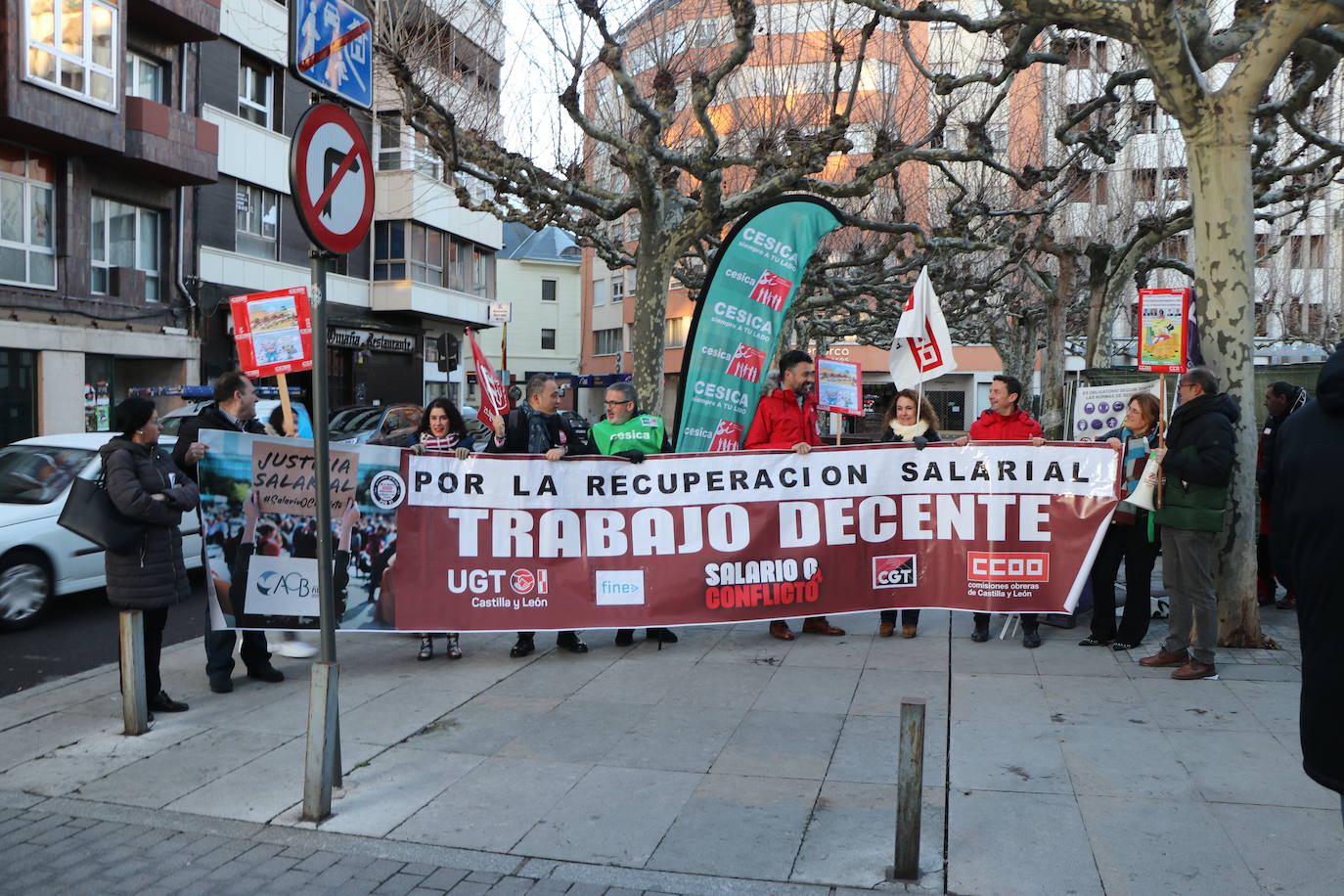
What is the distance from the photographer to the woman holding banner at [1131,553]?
7820 millimetres

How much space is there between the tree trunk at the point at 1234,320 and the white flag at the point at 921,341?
209 cm

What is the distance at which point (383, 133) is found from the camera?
33500mm

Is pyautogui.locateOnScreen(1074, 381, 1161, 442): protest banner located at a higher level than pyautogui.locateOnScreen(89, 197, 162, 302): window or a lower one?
lower

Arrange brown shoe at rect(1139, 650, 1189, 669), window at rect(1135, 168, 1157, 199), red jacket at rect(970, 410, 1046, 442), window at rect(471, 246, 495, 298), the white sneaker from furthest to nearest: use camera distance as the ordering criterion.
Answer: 1. window at rect(471, 246, 495, 298)
2. window at rect(1135, 168, 1157, 199)
3. red jacket at rect(970, 410, 1046, 442)
4. the white sneaker
5. brown shoe at rect(1139, 650, 1189, 669)

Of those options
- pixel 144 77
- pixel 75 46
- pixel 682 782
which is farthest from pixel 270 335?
pixel 144 77

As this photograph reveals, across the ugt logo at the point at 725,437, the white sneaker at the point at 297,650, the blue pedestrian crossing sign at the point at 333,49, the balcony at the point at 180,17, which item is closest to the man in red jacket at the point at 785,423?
the ugt logo at the point at 725,437

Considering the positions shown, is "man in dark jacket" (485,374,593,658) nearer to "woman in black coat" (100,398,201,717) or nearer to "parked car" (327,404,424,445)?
"woman in black coat" (100,398,201,717)

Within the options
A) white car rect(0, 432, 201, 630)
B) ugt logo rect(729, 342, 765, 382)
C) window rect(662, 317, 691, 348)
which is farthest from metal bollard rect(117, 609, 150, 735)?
window rect(662, 317, 691, 348)

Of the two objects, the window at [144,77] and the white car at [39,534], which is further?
the window at [144,77]

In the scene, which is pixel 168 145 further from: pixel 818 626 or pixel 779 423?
pixel 818 626

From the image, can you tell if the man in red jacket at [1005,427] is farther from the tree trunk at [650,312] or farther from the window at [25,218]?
the window at [25,218]

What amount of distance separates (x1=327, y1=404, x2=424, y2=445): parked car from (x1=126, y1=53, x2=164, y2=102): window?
9.60m

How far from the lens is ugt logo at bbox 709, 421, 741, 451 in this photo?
987 centimetres

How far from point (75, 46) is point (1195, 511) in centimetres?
2197
